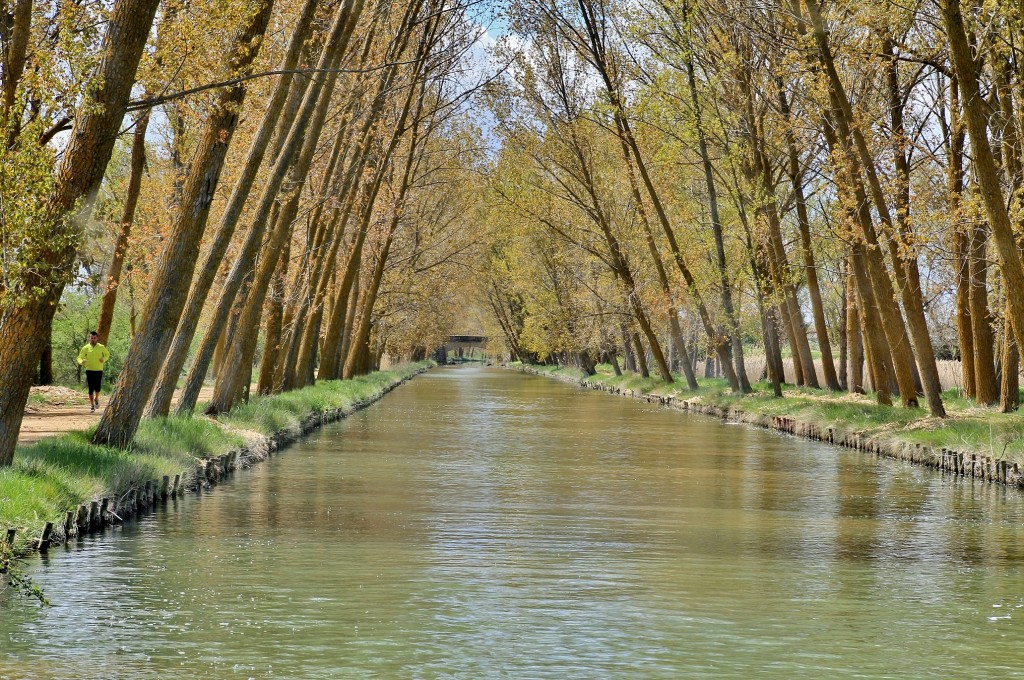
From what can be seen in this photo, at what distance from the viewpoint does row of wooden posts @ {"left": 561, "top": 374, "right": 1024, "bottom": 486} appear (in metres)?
20.4

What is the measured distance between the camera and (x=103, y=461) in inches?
614

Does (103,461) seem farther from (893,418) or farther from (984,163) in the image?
(893,418)

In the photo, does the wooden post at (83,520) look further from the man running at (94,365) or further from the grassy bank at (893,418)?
the man running at (94,365)

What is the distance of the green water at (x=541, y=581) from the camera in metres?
8.84

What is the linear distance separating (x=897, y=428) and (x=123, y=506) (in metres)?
16.5

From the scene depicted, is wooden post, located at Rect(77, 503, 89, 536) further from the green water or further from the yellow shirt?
the yellow shirt

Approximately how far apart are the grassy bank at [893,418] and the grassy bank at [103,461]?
39.9ft

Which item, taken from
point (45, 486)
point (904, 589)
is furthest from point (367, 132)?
point (904, 589)

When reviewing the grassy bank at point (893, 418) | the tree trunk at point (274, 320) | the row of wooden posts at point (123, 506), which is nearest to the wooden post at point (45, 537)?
the row of wooden posts at point (123, 506)

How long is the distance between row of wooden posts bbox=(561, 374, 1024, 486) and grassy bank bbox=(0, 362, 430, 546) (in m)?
11.9

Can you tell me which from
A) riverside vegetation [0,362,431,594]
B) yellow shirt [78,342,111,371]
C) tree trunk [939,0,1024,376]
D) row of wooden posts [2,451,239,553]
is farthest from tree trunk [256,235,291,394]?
tree trunk [939,0,1024,376]

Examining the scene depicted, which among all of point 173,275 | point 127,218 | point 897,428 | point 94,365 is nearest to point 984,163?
point 897,428

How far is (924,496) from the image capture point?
61.3ft

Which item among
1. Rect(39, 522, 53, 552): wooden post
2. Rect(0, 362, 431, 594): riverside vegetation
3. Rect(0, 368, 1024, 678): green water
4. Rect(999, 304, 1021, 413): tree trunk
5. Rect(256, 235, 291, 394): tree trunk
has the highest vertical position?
Rect(256, 235, 291, 394): tree trunk
